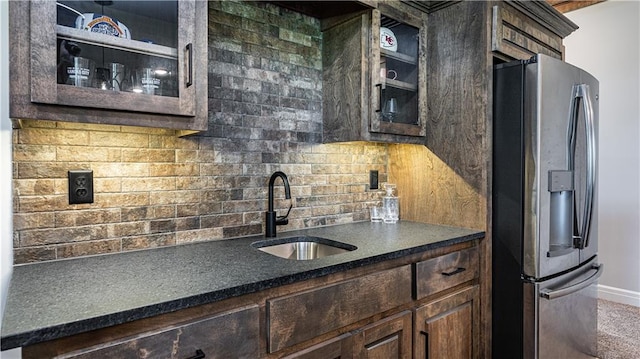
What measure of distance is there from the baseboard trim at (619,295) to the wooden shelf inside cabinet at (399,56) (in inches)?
120

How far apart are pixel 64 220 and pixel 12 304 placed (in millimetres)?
480

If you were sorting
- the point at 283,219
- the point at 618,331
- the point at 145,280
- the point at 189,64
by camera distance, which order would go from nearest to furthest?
1. the point at 145,280
2. the point at 189,64
3. the point at 283,219
4. the point at 618,331

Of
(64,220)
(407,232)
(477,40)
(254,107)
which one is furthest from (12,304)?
(477,40)

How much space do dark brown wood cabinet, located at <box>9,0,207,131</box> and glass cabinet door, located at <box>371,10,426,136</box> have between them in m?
0.94

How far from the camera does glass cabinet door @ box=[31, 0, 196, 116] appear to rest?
106 cm

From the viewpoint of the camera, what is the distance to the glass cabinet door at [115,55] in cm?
106

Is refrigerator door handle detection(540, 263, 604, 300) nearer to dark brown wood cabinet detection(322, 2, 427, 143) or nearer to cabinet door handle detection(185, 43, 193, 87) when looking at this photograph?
dark brown wood cabinet detection(322, 2, 427, 143)

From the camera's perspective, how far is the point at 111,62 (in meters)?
A: 1.20

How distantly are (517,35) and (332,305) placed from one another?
71.3 inches

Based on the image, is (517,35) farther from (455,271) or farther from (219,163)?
(219,163)

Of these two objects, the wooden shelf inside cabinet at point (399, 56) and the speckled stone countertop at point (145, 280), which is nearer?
the speckled stone countertop at point (145, 280)

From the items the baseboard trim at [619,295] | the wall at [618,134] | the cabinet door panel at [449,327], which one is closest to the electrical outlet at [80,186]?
the cabinet door panel at [449,327]

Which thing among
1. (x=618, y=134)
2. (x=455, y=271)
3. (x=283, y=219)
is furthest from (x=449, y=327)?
(x=618, y=134)

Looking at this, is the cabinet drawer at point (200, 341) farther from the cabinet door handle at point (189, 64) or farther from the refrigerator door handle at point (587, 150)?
the refrigerator door handle at point (587, 150)
